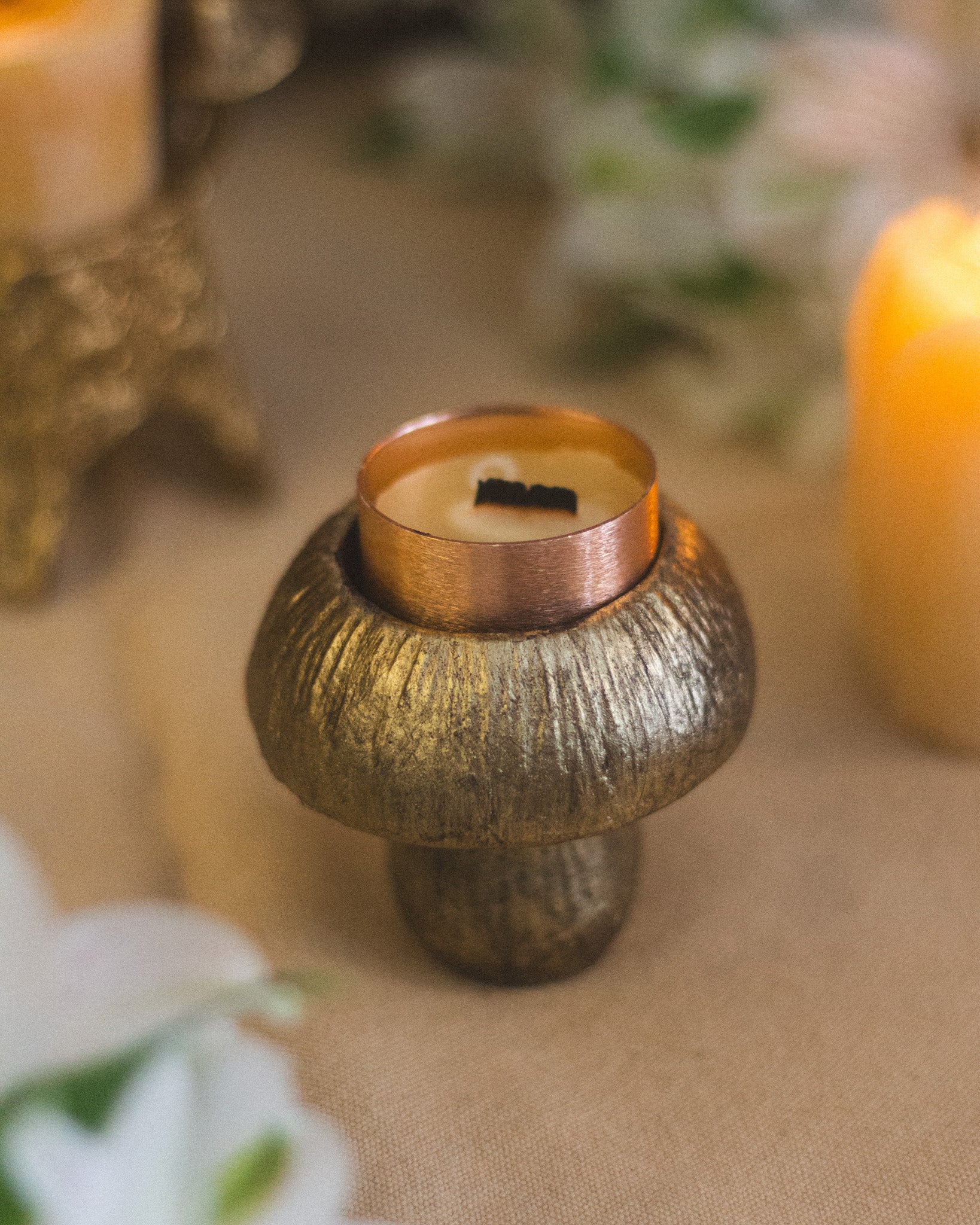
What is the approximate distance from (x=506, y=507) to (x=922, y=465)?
0.21 meters

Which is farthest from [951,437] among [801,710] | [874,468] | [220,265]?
[220,265]

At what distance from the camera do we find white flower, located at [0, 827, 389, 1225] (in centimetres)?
26

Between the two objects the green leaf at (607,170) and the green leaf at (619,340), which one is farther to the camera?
the green leaf at (619,340)

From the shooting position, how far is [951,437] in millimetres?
543

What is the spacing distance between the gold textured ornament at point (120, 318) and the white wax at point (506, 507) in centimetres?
33

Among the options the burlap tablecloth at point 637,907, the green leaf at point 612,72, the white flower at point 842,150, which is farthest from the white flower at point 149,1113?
the green leaf at point 612,72

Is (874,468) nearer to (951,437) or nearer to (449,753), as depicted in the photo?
(951,437)

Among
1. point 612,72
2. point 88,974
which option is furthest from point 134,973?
point 612,72

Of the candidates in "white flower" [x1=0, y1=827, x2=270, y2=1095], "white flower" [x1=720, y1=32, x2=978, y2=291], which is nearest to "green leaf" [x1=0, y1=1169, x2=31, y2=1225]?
"white flower" [x1=0, y1=827, x2=270, y2=1095]

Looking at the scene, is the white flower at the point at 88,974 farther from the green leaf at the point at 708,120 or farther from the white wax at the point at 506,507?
the green leaf at the point at 708,120

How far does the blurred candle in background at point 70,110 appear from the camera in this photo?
2.18ft

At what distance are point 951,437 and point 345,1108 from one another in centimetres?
36

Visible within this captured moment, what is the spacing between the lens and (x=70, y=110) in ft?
2.23

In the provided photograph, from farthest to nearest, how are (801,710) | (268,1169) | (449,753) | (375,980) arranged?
(801,710) < (375,980) < (449,753) < (268,1169)
